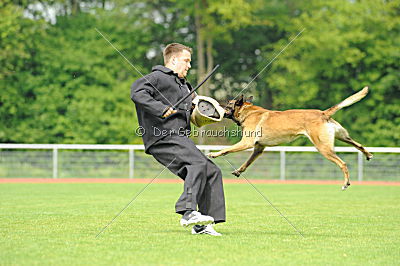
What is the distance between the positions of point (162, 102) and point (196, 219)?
132 centimetres

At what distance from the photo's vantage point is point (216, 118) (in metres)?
7.36

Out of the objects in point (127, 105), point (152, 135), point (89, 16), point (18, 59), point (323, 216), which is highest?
point (89, 16)

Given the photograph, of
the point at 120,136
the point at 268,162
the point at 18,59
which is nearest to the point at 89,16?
the point at 18,59

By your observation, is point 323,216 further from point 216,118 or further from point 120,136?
point 120,136

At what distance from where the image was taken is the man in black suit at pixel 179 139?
6.98 m

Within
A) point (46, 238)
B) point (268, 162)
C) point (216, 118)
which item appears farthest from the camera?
point (268, 162)

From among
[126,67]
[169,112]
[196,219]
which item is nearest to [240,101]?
[169,112]

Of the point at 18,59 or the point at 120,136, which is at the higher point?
the point at 18,59

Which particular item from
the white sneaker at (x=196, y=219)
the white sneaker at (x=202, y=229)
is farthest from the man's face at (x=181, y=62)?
the white sneaker at (x=202, y=229)

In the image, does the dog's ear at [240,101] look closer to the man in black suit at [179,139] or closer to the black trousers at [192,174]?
the man in black suit at [179,139]

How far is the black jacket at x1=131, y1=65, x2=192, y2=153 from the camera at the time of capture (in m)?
7.06

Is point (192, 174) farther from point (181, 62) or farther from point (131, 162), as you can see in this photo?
point (131, 162)

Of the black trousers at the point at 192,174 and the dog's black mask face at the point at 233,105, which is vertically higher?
the dog's black mask face at the point at 233,105

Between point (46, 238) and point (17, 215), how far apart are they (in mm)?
2931
